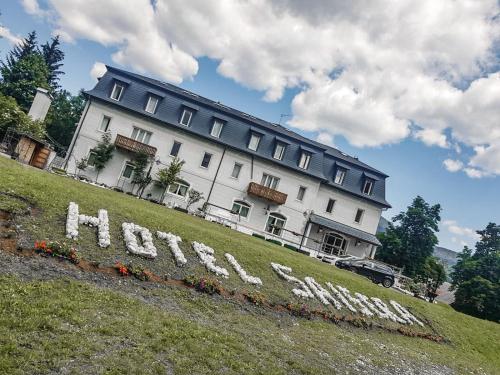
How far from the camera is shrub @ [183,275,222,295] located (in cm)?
1142

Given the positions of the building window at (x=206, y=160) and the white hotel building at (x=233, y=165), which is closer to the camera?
the white hotel building at (x=233, y=165)

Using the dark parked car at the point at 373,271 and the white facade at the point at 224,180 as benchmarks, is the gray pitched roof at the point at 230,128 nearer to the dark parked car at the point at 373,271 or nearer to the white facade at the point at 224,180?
the white facade at the point at 224,180

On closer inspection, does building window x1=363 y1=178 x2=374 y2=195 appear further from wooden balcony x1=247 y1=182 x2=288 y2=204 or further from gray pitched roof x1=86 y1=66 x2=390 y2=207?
wooden balcony x1=247 y1=182 x2=288 y2=204

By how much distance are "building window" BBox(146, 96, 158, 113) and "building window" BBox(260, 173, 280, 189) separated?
534 inches

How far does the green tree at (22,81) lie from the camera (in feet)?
174

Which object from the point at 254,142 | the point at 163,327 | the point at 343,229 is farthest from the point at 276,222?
the point at 163,327

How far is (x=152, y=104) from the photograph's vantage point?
36.6 m

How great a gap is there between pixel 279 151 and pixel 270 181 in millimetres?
3596

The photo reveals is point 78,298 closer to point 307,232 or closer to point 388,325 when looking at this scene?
point 388,325

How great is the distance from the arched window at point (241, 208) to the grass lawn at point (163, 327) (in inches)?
763

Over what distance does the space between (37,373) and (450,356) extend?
648 inches

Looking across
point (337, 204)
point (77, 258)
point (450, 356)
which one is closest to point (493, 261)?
point (337, 204)

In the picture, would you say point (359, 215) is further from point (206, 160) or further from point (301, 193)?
point (206, 160)

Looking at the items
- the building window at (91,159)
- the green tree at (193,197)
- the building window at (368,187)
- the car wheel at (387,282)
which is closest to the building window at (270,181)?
the green tree at (193,197)
